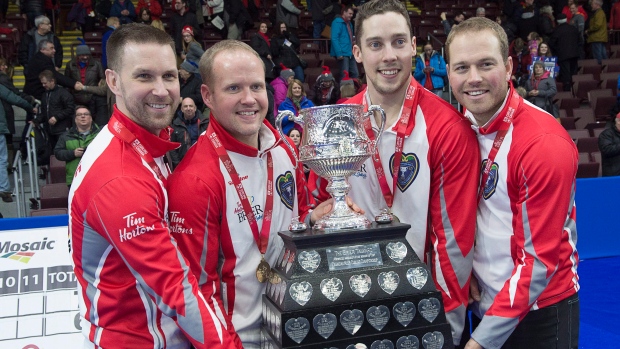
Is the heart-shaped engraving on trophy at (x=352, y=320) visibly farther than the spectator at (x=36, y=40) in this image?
No

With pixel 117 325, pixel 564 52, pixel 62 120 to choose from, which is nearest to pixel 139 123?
pixel 117 325

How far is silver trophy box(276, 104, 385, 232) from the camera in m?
2.34

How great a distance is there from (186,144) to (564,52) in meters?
9.52

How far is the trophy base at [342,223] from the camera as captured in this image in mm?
2322

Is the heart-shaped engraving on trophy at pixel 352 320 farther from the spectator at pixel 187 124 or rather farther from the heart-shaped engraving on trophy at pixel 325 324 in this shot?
the spectator at pixel 187 124

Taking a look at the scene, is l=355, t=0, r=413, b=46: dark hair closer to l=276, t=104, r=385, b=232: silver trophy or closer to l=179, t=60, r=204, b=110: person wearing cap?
l=276, t=104, r=385, b=232: silver trophy

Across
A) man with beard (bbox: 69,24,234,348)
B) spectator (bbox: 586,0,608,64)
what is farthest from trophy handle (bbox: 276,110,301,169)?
spectator (bbox: 586,0,608,64)

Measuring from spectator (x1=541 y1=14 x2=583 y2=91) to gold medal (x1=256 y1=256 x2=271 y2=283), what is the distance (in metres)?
12.8

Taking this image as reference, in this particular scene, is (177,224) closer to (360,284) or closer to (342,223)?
(342,223)

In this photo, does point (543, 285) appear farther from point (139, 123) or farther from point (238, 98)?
point (139, 123)

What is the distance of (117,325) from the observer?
7.67 feet

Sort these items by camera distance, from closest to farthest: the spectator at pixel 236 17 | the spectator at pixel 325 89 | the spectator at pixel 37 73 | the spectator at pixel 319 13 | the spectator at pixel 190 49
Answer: the spectator at pixel 37 73, the spectator at pixel 190 49, the spectator at pixel 325 89, the spectator at pixel 236 17, the spectator at pixel 319 13

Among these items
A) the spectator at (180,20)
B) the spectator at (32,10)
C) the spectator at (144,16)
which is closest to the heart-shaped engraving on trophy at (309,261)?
the spectator at (180,20)

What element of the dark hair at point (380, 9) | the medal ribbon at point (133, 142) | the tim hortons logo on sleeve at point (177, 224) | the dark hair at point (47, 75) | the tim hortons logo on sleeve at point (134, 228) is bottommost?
the tim hortons logo on sleeve at point (177, 224)
